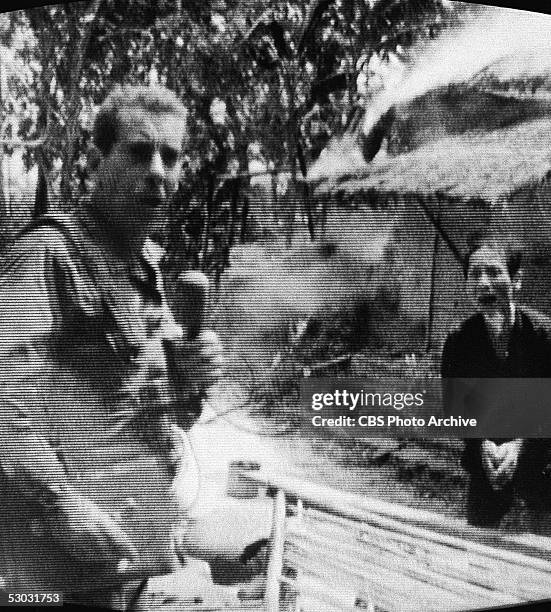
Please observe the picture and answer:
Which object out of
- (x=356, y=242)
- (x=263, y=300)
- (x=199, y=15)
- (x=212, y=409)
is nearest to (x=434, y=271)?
(x=356, y=242)

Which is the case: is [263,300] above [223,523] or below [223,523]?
above

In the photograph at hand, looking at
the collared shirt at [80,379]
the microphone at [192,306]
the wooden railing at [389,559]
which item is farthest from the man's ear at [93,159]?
the wooden railing at [389,559]

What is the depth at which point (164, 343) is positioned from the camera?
2.61 meters

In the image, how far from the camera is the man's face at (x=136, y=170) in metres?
2.60

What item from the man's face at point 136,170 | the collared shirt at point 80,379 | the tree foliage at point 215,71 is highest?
the tree foliage at point 215,71

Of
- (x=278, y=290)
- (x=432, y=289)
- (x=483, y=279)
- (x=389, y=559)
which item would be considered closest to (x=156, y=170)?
(x=278, y=290)

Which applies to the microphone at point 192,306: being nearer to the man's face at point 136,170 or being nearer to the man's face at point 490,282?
the man's face at point 136,170

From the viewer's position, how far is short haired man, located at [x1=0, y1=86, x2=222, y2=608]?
2.60 meters

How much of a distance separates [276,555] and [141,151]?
97 cm

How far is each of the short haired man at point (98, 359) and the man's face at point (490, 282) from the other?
1.97ft

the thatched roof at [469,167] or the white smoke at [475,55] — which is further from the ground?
the white smoke at [475,55]

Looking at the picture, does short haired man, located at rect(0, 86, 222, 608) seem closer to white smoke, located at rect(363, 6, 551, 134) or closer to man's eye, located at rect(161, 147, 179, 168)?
man's eye, located at rect(161, 147, 179, 168)

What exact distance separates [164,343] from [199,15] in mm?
748

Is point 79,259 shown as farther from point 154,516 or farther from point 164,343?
point 154,516
